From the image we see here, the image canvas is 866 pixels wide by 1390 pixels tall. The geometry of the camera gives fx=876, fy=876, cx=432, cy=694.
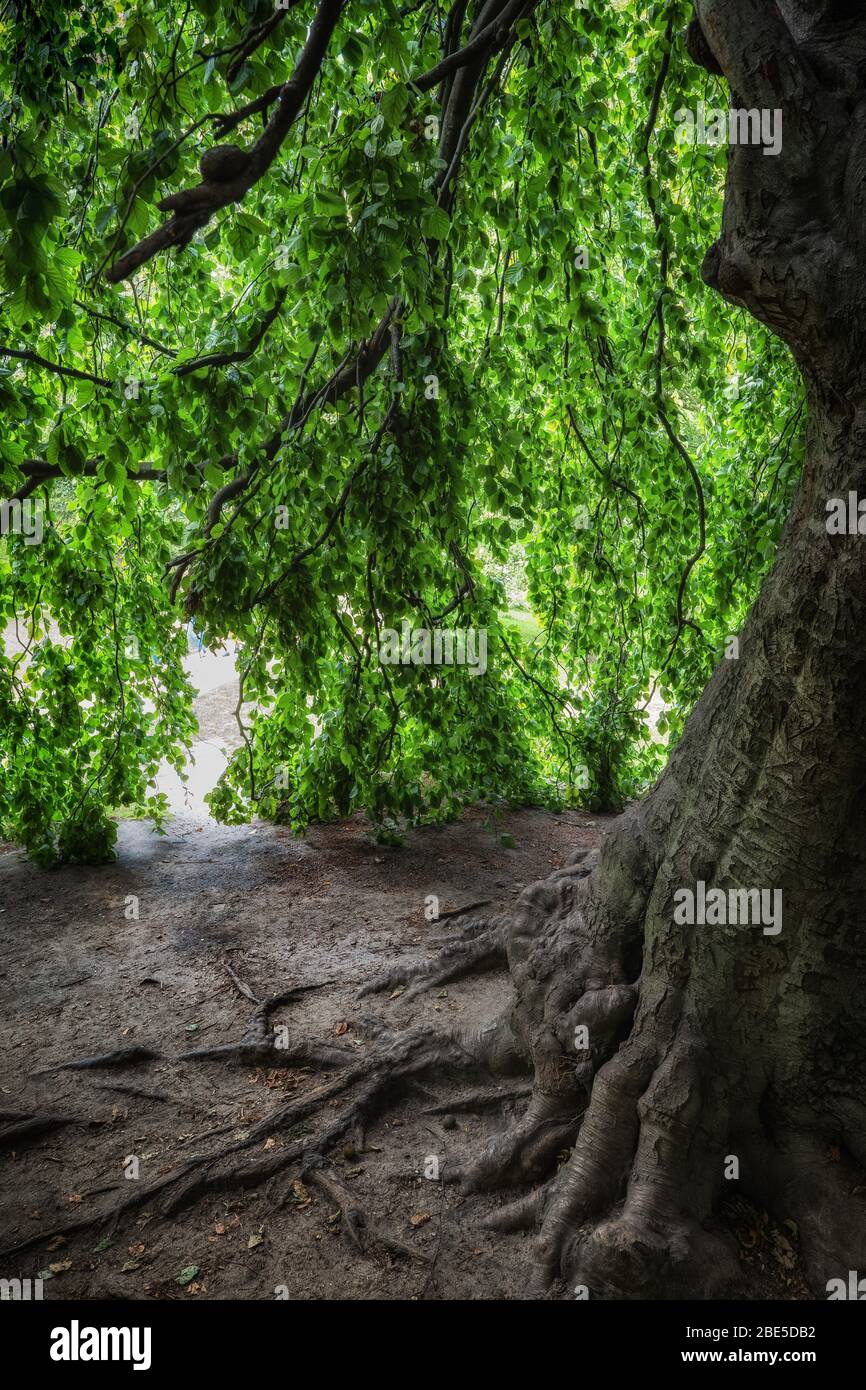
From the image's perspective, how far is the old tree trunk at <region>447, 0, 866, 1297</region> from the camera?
206 centimetres

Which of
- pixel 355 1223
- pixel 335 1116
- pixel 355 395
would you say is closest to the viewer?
pixel 355 1223

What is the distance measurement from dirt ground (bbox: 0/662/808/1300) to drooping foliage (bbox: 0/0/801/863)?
480 mm

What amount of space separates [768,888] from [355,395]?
2.87 metres

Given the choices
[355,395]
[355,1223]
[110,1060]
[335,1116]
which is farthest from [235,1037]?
[355,395]

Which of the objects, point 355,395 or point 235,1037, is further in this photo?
point 355,395

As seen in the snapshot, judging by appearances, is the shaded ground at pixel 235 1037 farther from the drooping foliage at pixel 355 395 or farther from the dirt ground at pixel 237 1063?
the drooping foliage at pixel 355 395

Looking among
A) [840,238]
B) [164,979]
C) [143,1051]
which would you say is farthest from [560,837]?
[840,238]

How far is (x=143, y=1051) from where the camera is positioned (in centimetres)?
335

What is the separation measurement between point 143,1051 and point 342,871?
2010mm

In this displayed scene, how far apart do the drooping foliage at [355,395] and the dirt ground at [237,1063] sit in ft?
1.57

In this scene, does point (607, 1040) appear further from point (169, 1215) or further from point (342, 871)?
point (342, 871)

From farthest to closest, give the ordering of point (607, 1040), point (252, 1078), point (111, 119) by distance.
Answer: point (111, 119) → point (252, 1078) → point (607, 1040)

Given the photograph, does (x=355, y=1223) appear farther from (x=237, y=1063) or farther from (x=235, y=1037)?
(x=235, y=1037)

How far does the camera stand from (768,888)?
2.34 metres
